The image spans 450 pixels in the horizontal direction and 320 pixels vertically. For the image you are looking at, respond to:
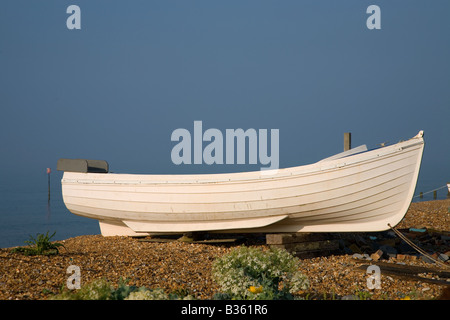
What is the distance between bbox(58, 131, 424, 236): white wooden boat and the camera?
9.62 m

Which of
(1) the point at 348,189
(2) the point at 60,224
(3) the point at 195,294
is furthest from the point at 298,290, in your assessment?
(2) the point at 60,224

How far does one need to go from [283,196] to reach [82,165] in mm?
5043

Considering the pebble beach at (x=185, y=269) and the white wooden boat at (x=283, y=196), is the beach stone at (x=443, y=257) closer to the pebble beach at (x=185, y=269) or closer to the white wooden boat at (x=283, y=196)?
the pebble beach at (x=185, y=269)

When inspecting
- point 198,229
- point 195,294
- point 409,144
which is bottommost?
point 195,294

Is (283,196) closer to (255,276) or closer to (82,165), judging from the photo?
(255,276)

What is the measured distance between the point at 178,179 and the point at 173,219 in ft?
3.33

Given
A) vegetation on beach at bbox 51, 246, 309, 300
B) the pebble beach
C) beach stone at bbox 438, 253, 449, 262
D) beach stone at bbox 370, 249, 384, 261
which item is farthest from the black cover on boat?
beach stone at bbox 438, 253, 449, 262

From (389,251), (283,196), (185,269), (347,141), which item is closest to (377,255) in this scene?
(389,251)

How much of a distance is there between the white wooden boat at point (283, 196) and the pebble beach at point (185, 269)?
652 mm

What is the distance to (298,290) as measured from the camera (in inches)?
261

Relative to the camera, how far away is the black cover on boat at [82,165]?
1205 cm

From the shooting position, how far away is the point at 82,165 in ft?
39.6

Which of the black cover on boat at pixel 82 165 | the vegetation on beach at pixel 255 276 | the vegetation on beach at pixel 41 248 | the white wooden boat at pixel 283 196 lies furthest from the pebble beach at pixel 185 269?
the black cover on boat at pixel 82 165
